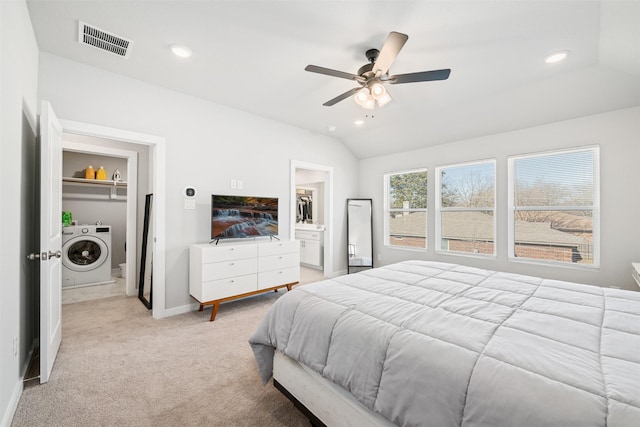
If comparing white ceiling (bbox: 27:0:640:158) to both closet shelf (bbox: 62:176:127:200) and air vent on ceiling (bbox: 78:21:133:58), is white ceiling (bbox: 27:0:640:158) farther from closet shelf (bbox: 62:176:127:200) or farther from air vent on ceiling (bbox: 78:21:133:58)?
closet shelf (bbox: 62:176:127:200)

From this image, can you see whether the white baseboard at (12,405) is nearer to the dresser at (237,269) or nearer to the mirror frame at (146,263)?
the dresser at (237,269)

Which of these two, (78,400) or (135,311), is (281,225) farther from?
(78,400)

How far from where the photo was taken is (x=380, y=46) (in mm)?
2428

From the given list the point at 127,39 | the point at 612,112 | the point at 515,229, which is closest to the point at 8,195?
the point at 127,39

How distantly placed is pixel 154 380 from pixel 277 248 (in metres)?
2.02

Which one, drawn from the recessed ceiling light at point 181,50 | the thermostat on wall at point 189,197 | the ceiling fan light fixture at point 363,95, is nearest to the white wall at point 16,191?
the recessed ceiling light at point 181,50

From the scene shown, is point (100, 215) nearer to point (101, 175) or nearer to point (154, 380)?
point (101, 175)

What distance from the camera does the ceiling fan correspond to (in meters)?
2.05

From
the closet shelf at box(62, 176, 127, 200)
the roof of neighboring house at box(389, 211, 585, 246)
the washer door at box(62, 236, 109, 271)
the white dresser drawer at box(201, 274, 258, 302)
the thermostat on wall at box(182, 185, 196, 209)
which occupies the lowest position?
the white dresser drawer at box(201, 274, 258, 302)

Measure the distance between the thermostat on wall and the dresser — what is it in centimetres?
51

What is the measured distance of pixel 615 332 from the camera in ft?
4.04

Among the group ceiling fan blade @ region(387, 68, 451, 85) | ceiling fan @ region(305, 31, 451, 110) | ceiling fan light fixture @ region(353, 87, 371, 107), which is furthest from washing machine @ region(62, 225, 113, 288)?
ceiling fan blade @ region(387, 68, 451, 85)

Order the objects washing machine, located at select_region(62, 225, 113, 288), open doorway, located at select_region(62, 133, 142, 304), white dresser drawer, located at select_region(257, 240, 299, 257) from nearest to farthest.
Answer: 1. white dresser drawer, located at select_region(257, 240, 299, 257)
2. open doorway, located at select_region(62, 133, 142, 304)
3. washing machine, located at select_region(62, 225, 113, 288)

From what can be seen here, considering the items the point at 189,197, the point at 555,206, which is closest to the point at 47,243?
the point at 189,197
